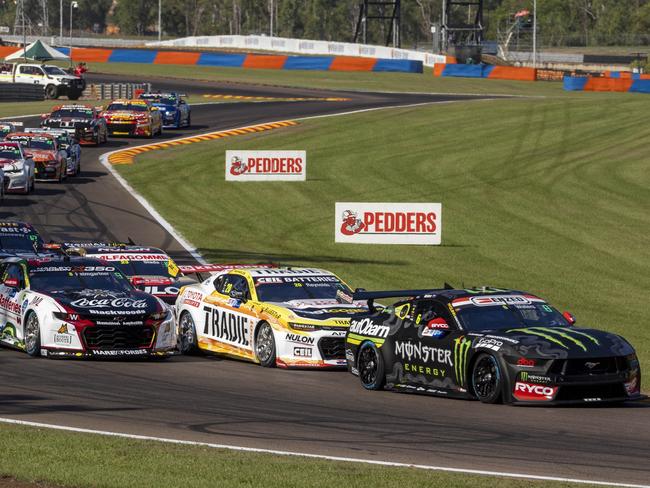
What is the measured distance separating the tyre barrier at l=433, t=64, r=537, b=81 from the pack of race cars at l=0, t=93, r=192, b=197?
35.6m

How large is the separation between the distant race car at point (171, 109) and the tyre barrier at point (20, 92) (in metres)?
14.0

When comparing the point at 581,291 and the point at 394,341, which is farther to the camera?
the point at 581,291

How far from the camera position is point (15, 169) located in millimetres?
40281

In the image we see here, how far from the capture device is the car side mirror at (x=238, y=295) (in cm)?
1941

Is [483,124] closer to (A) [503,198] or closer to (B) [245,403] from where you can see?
(A) [503,198]

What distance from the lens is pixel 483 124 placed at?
5975cm

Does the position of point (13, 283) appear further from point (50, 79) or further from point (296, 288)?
point (50, 79)

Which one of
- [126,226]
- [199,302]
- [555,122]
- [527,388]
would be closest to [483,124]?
[555,122]

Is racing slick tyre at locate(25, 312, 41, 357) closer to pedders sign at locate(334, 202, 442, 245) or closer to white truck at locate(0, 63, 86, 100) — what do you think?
pedders sign at locate(334, 202, 442, 245)

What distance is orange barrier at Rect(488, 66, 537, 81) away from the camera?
91750mm

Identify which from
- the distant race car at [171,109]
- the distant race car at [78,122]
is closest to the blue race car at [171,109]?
the distant race car at [171,109]

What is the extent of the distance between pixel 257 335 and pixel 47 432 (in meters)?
6.70

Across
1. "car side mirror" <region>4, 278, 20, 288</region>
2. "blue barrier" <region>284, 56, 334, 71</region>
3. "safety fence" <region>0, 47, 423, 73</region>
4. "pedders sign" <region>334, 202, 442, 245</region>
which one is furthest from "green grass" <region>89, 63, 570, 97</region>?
"car side mirror" <region>4, 278, 20, 288</region>

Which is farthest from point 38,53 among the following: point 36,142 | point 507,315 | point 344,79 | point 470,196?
point 507,315
